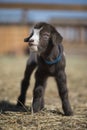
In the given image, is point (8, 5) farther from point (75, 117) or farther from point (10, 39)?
point (75, 117)

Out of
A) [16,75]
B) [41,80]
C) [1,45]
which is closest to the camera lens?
[41,80]

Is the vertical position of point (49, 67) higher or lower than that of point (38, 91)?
higher

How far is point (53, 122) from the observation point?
4875mm

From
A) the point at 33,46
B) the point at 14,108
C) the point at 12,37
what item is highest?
the point at 12,37

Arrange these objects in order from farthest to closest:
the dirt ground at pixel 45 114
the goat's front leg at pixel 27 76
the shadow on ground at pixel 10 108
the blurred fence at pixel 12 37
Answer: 1. the blurred fence at pixel 12 37
2. the goat's front leg at pixel 27 76
3. the shadow on ground at pixel 10 108
4. the dirt ground at pixel 45 114

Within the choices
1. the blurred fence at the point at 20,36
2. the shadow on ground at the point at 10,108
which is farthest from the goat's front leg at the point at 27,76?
the blurred fence at the point at 20,36

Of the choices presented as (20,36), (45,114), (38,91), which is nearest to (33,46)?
(38,91)

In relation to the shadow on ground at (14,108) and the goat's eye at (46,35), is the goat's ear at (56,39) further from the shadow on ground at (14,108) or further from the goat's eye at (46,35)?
the shadow on ground at (14,108)

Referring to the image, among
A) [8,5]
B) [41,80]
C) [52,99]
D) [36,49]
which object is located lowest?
[52,99]

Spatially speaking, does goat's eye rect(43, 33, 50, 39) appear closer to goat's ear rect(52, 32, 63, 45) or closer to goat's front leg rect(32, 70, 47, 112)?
goat's ear rect(52, 32, 63, 45)

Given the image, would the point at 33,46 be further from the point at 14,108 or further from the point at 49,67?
the point at 14,108

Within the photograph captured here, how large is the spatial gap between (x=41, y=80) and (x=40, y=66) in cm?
20

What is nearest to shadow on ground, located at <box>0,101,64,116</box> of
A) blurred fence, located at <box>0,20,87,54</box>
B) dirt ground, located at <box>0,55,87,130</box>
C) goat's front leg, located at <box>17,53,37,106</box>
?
dirt ground, located at <box>0,55,87,130</box>

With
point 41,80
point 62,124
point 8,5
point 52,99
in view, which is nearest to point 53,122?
point 62,124
